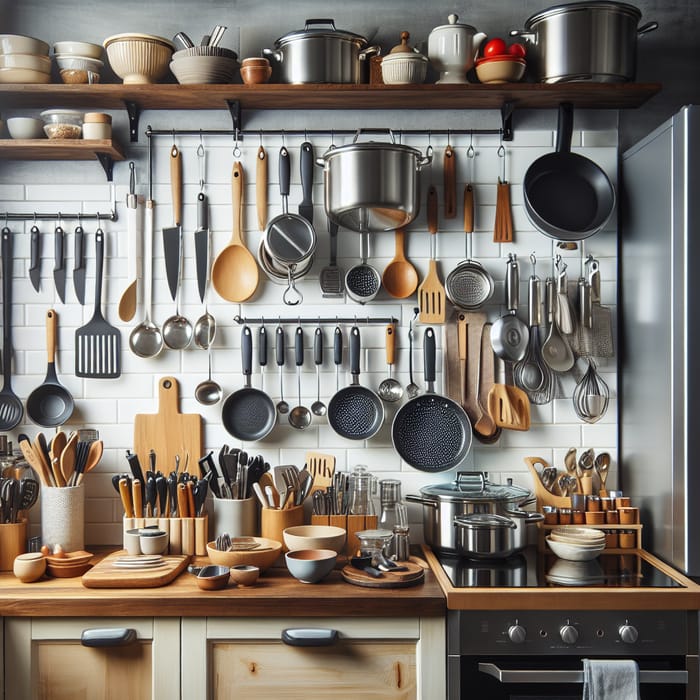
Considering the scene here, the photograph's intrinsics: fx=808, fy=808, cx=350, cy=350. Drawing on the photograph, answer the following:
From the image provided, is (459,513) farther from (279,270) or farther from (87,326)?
(87,326)

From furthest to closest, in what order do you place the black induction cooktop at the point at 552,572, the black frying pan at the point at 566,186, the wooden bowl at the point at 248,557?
the black frying pan at the point at 566,186
the wooden bowl at the point at 248,557
the black induction cooktop at the point at 552,572

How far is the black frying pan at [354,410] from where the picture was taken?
272 centimetres

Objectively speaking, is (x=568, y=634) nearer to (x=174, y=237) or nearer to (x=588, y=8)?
(x=174, y=237)

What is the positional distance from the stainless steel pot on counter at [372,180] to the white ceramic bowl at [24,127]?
925 millimetres

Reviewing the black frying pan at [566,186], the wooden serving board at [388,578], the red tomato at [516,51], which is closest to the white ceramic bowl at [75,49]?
the red tomato at [516,51]

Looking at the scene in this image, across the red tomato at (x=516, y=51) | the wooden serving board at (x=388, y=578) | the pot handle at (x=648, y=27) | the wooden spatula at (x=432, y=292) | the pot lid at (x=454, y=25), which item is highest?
the pot lid at (x=454, y=25)

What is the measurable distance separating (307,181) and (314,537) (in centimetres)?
117

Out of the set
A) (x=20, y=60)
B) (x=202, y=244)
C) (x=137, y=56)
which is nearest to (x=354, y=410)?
(x=202, y=244)

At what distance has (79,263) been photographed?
107 inches

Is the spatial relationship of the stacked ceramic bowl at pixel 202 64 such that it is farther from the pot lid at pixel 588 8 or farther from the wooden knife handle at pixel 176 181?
the pot lid at pixel 588 8

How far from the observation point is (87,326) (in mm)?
2738

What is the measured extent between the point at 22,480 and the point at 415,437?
1.27 meters

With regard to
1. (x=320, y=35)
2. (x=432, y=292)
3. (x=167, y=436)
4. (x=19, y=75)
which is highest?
(x=320, y=35)

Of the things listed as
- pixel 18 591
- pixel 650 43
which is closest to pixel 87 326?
pixel 18 591
